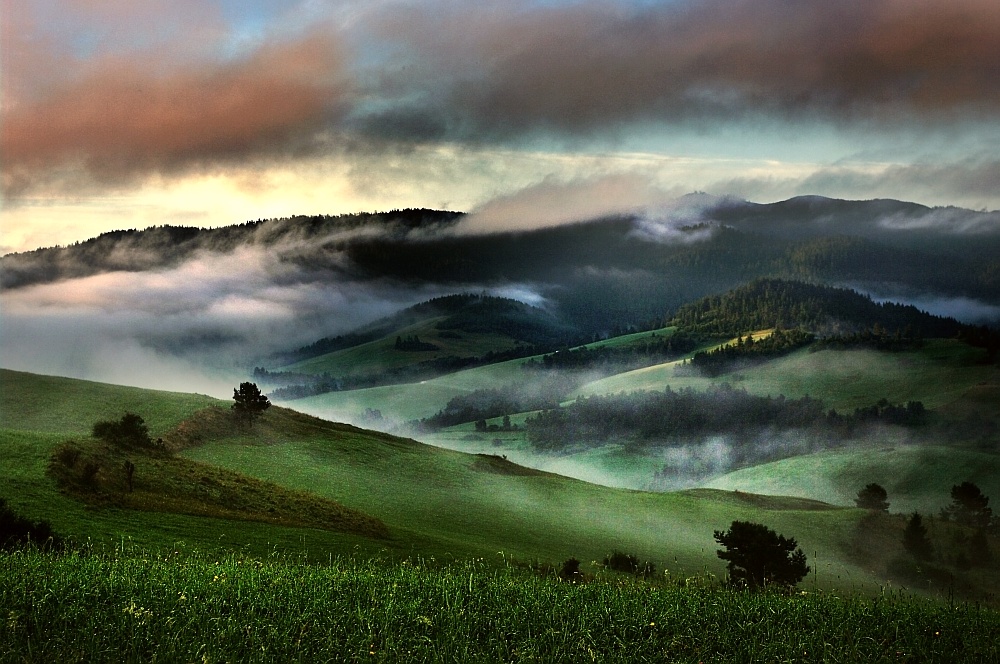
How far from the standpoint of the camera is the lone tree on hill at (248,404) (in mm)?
102250

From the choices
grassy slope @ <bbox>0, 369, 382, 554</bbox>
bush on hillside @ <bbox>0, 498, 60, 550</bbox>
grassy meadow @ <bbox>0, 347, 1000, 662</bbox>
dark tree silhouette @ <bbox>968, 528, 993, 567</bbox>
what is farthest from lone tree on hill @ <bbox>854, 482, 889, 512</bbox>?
bush on hillside @ <bbox>0, 498, 60, 550</bbox>

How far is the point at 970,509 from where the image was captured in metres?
140

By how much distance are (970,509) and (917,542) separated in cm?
3699

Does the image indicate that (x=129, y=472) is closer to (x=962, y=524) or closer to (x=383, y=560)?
(x=383, y=560)

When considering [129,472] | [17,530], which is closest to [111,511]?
[129,472]

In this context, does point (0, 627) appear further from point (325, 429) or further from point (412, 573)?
point (325, 429)

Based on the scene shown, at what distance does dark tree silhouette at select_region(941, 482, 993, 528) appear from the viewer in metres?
137

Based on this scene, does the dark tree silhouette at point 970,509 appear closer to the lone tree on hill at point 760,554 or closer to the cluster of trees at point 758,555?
the cluster of trees at point 758,555

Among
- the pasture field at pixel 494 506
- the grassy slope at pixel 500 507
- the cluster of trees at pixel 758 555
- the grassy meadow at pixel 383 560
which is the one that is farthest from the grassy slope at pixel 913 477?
the cluster of trees at pixel 758 555

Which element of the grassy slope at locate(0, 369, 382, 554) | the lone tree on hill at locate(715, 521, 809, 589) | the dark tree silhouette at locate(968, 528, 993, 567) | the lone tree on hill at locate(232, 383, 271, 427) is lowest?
the dark tree silhouette at locate(968, 528, 993, 567)

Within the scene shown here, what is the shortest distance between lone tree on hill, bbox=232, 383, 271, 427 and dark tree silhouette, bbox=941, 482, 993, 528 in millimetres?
103526

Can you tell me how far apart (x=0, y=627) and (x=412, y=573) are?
23.1 feet

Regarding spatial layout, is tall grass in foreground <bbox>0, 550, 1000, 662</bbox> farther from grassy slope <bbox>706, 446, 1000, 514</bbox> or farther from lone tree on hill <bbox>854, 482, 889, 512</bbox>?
grassy slope <bbox>706, 446, 1000, 514</bbox>

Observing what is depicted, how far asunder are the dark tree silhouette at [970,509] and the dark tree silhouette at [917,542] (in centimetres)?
2660
